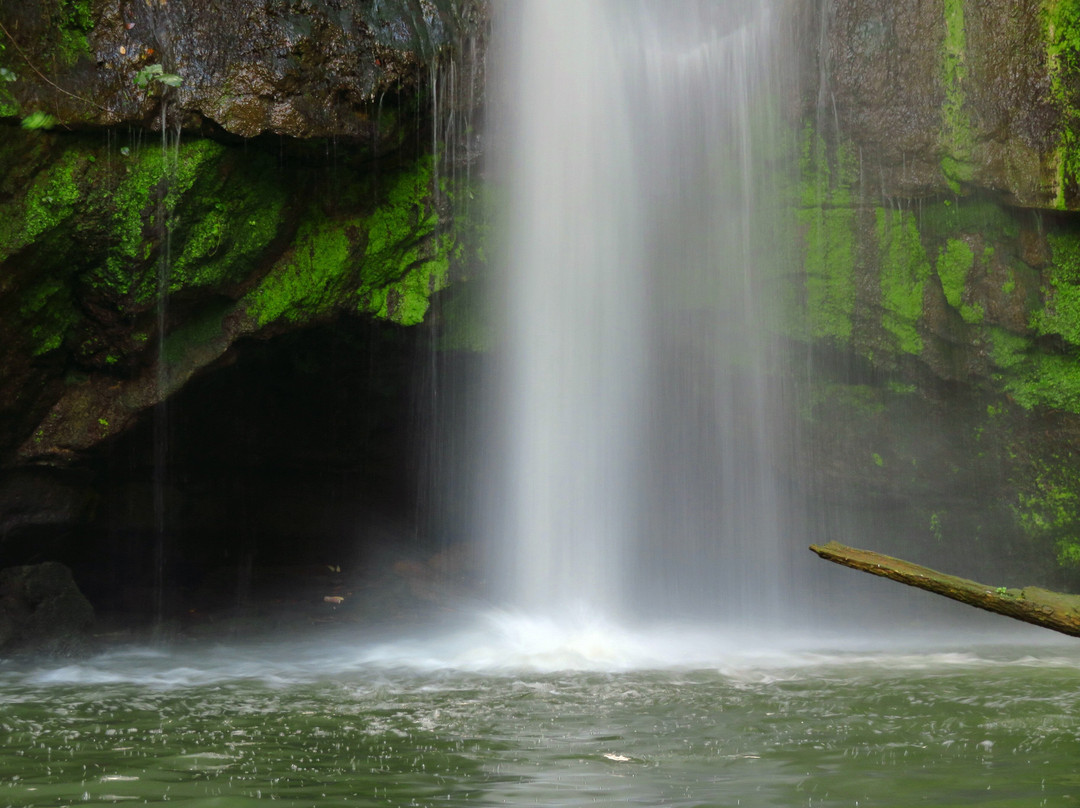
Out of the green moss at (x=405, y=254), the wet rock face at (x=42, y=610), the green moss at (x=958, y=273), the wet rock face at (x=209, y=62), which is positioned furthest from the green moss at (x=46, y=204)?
the green moss at (x=958, y=273)

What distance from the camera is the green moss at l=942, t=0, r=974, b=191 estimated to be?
9.00 m

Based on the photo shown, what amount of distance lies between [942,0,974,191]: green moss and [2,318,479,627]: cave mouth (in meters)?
5.25

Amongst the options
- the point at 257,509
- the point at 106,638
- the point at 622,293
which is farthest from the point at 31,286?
the point at 622,293

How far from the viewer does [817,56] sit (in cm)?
953

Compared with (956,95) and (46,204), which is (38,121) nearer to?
(46,204)

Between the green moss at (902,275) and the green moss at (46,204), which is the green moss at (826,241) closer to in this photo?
the green moss at (902,275)

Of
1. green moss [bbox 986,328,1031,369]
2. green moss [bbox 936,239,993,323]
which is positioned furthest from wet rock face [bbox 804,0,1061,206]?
green moss [bbox 986,328,1031,369]

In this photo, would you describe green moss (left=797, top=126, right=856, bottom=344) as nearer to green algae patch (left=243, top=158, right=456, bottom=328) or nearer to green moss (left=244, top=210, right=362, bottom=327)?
green algae patch (left=243, top=158, right=456, bottom=328)

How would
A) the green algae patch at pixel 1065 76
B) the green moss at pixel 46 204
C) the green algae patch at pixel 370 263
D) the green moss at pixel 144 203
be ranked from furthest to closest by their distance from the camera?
the green algae patch at pixel 370 263, the green algae patch at pixel 1065 76, the green moss at pixel 144 203, the green moss at pixel 46 204

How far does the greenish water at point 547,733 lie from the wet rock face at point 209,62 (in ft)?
13.9

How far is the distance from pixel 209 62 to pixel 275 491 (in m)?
5.08

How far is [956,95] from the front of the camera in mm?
9023

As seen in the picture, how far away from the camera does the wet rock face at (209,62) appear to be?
7.32 metres

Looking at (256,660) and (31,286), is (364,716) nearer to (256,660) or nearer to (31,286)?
(256,660)
